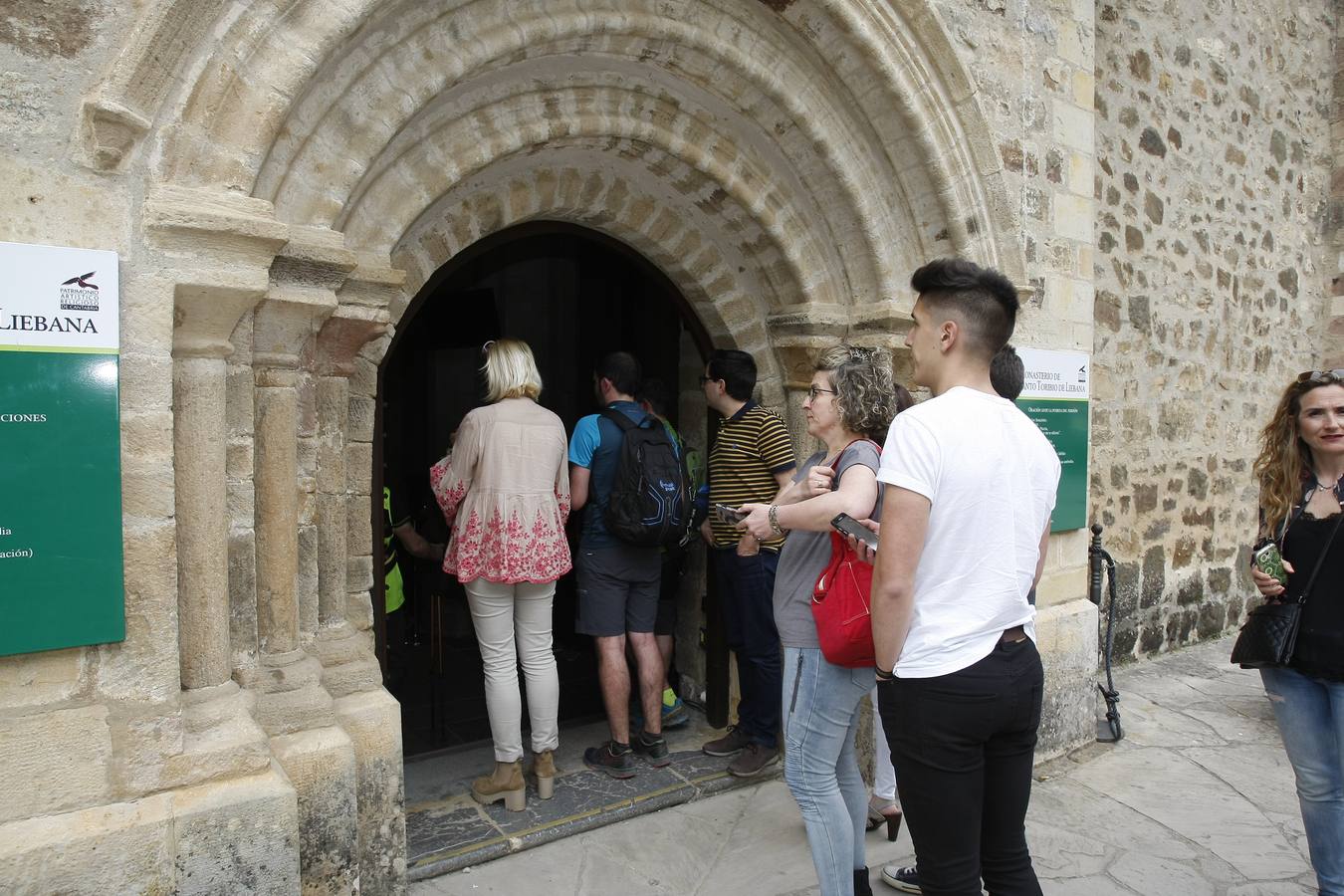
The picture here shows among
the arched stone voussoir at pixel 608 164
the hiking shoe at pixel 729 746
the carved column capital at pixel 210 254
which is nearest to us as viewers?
the carved column capital at pixel 210 254

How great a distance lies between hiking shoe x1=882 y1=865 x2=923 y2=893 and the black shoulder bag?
1213mm

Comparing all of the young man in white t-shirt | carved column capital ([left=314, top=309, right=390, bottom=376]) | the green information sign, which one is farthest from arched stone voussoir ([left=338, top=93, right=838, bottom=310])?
the young man in white t-shirt

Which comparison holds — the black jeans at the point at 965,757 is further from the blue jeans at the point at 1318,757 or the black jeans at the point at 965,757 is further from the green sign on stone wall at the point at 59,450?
the green sign on stone wall at the point at 59,450

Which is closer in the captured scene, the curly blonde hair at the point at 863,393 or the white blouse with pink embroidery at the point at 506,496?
the curly blonde hair at the point at 863,393

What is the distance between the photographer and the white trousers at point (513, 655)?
130 inches

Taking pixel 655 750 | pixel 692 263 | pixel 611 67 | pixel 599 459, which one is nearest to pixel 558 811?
pixel 655 750

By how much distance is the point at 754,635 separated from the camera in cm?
377

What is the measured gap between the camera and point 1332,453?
8.11 feet

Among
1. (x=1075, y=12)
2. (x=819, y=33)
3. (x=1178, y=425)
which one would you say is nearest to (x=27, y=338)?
(x=819, y=33)

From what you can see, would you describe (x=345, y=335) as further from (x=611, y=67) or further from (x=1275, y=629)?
(x=1275, y=629)

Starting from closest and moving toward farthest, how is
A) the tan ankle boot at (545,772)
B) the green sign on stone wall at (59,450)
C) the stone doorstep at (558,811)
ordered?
1. the green sign on stone wall at (59,450)
2. the stone doorstep at (558,811)
3. the tan ankle boot at (545,772)

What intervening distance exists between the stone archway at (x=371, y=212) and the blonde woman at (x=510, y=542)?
0.41 meters

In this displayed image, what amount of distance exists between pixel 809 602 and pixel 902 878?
1154 mm

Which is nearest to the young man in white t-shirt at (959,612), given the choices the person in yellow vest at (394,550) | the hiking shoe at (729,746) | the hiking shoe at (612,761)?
the hiking shoe at (612,761)
